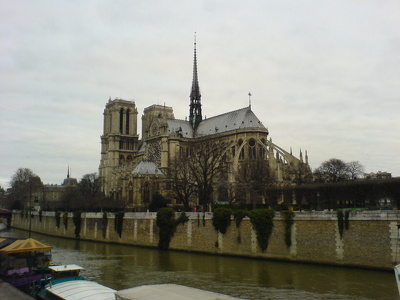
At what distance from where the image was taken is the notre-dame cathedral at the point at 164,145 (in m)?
56.6

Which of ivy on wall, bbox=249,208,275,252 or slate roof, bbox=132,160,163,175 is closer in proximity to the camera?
ivy on wall, bbox=249,208,275,252

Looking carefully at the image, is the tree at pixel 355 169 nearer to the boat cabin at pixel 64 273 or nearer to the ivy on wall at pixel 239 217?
the ivy on wall at pixel 239 217

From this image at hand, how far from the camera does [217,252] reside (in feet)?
106

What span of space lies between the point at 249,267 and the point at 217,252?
6.23 meters

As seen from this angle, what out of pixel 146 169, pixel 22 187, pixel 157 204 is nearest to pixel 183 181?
pixel 157 204

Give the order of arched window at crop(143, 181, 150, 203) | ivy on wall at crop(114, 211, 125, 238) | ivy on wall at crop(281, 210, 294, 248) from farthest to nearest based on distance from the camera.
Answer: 1. arched window at crop(143, 181, 150, 203)
2. ivy on wall at crop(114, 211, 125, 238)
3. ivy on wall at crop(281, 210, 294, 248)

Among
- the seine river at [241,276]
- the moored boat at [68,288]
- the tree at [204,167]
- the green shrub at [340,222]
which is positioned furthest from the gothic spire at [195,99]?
the moored boat at [68,288]

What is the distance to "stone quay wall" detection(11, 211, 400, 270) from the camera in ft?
76.5

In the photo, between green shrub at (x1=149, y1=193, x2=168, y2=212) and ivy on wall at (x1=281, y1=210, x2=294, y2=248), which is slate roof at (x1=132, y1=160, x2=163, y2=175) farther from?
ivy on wall at (x1=281, y1=210, x2=294, y2=248)

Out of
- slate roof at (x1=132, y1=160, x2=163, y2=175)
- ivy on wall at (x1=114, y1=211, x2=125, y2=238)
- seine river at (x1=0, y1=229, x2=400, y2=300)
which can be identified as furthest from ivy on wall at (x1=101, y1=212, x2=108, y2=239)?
slate roof at (x1=132, y1=160, x2=163, y2=175)

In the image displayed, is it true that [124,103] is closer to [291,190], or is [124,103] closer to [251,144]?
[251,144]

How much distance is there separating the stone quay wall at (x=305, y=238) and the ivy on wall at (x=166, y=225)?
20.7 inches

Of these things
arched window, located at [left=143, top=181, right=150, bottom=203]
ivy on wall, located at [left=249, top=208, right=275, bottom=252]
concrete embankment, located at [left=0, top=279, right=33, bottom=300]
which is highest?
arched window, located at [left=143, top=181, right=150, bottom=203]

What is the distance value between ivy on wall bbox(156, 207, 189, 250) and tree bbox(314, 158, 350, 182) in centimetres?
2546
